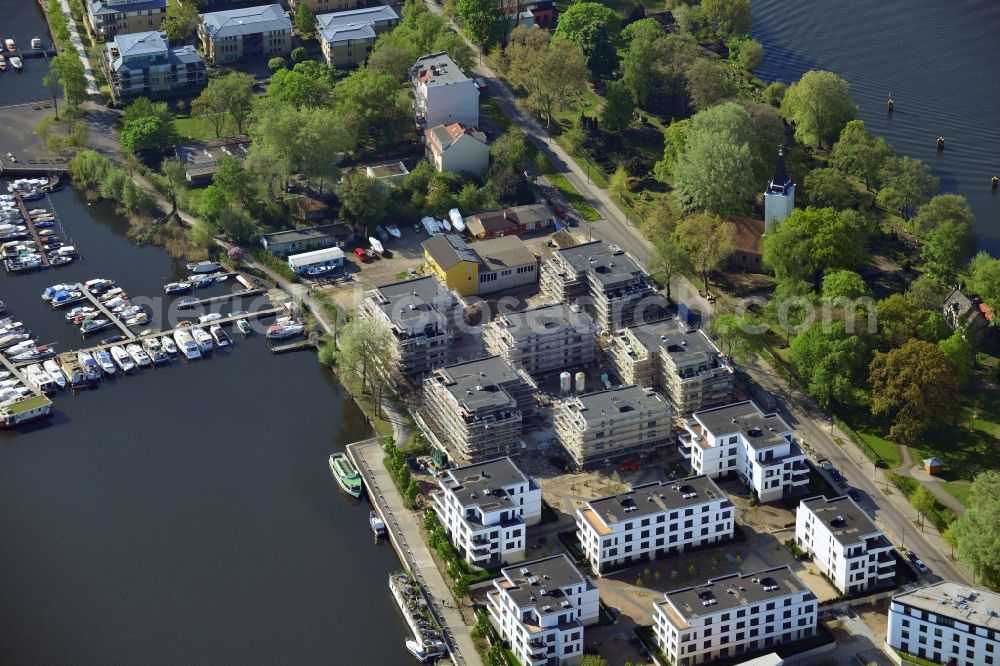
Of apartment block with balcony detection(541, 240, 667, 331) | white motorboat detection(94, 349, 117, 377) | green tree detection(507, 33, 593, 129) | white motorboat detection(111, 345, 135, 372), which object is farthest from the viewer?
green tree detection(507, 33, 593, 129)

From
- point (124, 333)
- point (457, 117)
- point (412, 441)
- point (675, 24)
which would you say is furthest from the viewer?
point (675, 24)

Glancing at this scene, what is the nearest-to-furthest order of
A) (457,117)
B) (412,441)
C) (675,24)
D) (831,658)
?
(831,658), (412,441), (457,117), (675,24)

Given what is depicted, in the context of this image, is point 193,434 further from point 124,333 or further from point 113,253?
point 113,253

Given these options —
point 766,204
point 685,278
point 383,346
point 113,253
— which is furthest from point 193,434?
point 766,204

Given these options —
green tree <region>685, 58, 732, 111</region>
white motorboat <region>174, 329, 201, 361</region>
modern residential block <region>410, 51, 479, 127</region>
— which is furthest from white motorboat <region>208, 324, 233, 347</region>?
green tree <region>685, 58, 732, 111</region>

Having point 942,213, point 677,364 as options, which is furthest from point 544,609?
point 942,213

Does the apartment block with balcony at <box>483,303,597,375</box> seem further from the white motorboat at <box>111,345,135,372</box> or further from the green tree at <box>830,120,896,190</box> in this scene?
the green tree at <box>830,120,896,190</box>
